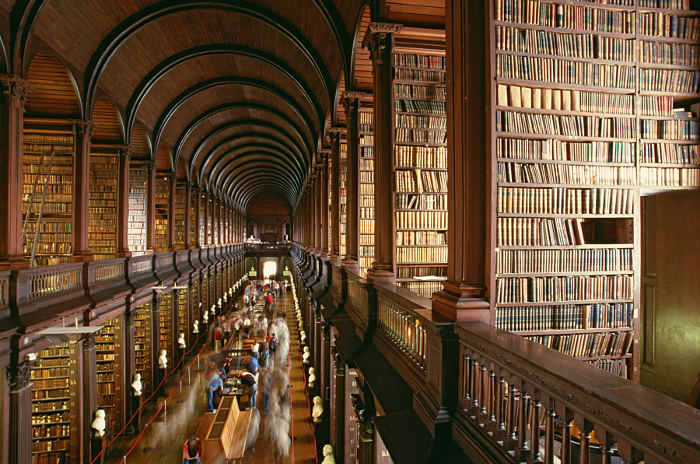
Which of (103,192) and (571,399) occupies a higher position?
(103,192)

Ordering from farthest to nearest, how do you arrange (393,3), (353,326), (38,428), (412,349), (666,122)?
(38,428) → (353,326) → (393,3) → (666,122) → (412,349)

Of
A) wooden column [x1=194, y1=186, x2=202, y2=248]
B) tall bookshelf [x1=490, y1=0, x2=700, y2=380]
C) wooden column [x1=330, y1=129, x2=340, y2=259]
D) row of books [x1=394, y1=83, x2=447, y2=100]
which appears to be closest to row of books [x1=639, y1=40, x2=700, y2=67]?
tall bookshelf [x1=490, y1=0, x2=700, y2=380]

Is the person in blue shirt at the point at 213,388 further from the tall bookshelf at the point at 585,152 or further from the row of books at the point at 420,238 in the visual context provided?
the tall bookshelf at the point at 585,152

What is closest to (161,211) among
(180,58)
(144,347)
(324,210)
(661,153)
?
(144,347)

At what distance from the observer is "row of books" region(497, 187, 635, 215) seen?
332cm

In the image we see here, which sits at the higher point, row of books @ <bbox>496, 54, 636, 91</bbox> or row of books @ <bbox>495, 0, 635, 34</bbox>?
row of books @ <bbox>495, 0, 635, 34</bbox>

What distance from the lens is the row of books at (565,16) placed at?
11.2ft

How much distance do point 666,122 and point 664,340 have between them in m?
2.29

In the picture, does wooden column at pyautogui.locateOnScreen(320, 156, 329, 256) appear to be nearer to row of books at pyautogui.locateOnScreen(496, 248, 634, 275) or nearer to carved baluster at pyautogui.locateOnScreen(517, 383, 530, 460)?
row of books at pyautogui.locateOnScreen(496, 248, 634, 275)

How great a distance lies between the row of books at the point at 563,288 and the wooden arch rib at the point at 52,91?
9.03 meters

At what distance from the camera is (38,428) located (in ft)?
26.3

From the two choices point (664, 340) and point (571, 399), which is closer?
point (571, 399)

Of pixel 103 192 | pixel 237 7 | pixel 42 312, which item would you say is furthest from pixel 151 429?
pixel 237 7

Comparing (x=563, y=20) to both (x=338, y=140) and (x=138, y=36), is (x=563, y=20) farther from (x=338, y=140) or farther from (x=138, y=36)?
(x=138, y=36)
